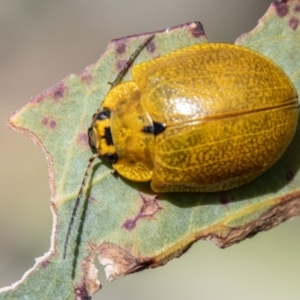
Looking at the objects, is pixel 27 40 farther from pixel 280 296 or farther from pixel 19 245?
pixel 280 296

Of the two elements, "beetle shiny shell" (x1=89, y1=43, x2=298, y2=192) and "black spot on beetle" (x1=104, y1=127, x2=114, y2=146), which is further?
"black spot on beetle" (x1=104, y1=127, x2=114, y2=146)

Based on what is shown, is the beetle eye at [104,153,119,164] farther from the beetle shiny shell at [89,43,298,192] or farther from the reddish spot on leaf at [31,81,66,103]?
the reddish spot on leaf at [31,81,66,103]

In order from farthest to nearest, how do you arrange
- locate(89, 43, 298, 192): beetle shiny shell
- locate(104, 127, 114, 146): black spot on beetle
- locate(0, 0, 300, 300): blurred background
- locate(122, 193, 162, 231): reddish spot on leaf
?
locate(0, 0, 300, 300): blurred background < locate(122, 193, 162, 231): reddish spot on leaf < locate(104, 127, 114, 146): black spot on beetle < locate(89, 43, 298, 192): beetle shiny shell

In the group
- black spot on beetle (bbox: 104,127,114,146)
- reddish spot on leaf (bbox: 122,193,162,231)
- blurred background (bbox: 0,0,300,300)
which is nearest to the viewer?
black spot on beetle (bbox: 104,127,114,146)

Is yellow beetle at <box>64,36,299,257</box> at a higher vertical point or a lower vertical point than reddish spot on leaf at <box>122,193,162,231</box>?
higher

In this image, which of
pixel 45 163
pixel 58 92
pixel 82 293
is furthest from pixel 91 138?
pixel 45 163

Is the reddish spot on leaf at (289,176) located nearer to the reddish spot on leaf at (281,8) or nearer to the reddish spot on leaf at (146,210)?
the reddish spot on leaf at (146,210)

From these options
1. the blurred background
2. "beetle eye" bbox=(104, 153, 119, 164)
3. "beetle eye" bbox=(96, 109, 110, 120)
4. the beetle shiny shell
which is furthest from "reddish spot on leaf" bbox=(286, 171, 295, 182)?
"beetle eye" bbox=(96, 109, 110, 120)

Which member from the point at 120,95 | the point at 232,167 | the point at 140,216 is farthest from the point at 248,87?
the point at 140,216

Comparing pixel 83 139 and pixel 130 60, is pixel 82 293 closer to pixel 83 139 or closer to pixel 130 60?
pixel 83 139
